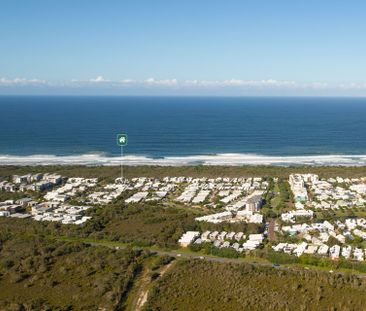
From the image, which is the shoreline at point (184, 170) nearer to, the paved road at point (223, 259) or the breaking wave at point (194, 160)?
the breaking wave at point (194, 160)

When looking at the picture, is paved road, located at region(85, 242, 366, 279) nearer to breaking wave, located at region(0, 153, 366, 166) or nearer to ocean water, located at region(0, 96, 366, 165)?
breaking wave, located at region(0, 153, 366, 166)

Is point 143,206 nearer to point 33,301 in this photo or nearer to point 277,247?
point 277,247

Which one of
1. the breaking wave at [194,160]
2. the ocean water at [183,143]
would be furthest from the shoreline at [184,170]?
the ocean water at [183,143]

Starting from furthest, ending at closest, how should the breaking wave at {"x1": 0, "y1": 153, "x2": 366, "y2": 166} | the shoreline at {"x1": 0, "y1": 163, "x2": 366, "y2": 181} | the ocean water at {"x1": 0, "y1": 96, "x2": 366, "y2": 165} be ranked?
1. the ocean water at {"x1": 0, "y1": 96, "x2": 366, "y2": 165}
2. the breaking wave at {"x1": 0, "y1": 153, "x2": 366, "y2": 166}
3. the shoreline at {"x1": 0, "y1": 163, "x2": 366, "y2": 181}

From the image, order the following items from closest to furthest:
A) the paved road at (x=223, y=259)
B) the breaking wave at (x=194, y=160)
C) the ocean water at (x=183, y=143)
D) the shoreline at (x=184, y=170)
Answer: the paved road at (x=223, y=259) → the shoreline at (x=184, y=170) → the breaking wave at (x=194, y=160) → the ocean water at (x=183, y=143)

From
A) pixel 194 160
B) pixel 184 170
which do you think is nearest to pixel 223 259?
pixel 184 170

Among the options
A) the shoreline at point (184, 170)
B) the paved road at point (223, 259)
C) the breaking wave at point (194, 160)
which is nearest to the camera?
the paved road at point (223, 259)

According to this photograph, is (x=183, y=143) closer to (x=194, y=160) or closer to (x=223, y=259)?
(x=194, y=160)

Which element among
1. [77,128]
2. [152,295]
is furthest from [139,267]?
[77,128]

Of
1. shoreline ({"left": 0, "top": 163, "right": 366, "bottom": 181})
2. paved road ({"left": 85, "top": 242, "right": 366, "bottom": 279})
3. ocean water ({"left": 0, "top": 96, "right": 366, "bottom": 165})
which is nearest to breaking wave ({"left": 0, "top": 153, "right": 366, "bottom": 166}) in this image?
ocean water ({"left": 0, "top": 96, "right": 366, "bottom": 165})
